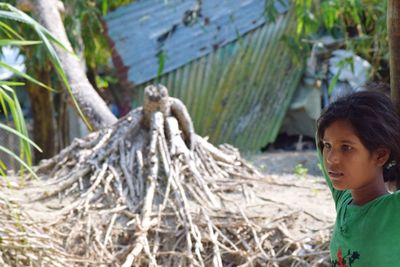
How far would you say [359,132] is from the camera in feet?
7.22

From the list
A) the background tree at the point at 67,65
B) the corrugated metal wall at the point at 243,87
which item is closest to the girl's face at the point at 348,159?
the background tree at the point at 67,65

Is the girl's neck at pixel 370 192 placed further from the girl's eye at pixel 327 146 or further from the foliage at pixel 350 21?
the foliage at pixel 350 21

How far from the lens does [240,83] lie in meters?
9.45

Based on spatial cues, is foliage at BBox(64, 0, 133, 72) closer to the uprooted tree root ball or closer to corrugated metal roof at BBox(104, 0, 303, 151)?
corrugated metal roof at BBox(104, 0, 303, 151)

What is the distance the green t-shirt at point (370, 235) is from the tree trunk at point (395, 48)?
296 millimetres

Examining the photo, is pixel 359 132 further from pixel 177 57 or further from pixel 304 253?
pixel 177 57

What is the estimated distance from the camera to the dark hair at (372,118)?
219 centimetres

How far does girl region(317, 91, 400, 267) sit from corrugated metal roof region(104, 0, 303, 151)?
701 centimetres

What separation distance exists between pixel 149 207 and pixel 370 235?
200 centimetres

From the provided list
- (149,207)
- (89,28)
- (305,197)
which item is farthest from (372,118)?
(89,28)

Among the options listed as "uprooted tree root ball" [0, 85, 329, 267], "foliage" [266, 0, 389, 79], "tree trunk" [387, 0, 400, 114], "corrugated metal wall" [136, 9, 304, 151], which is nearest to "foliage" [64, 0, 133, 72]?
"corrugated metal wall" [136, 9, 304, 151]

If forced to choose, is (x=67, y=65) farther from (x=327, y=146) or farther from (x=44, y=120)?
(x=44, y=120)

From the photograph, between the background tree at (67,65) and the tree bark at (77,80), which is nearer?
the tree bark at (77,80)

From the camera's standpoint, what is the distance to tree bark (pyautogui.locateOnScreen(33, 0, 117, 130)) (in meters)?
5.29
